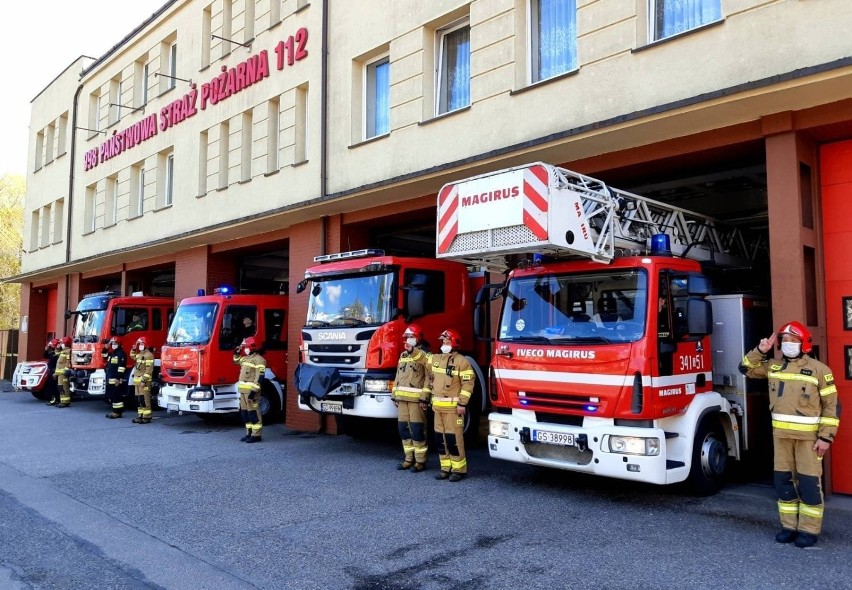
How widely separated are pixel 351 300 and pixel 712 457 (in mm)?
5023

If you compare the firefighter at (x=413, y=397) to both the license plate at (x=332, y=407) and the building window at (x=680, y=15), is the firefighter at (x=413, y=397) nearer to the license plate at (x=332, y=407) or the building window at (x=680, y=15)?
the license plate at (x=332, y=407)

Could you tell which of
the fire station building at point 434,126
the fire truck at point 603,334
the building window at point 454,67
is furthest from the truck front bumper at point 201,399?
the fire truck at point 603,334

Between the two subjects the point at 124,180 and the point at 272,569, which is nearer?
the point at 272,569

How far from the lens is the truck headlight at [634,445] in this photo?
19.5 ft

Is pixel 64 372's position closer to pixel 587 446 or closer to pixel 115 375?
pixel 115 375

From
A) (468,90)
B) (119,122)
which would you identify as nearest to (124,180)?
(119,122)

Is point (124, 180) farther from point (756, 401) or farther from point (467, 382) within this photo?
Result: point (756, 401)

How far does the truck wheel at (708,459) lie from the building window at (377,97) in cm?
751

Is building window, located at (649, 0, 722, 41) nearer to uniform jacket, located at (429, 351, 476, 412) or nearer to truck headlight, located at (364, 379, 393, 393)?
uniform jacket, located at (429, 351, 476, 412)

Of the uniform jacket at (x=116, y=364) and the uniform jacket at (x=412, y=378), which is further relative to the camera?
the uniform jacket at (x=116, y=364)

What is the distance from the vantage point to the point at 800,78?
606 centimetres

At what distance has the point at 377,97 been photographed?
40.1ft

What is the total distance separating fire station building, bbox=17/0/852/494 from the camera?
6.81 m

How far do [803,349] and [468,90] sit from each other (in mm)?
6635
